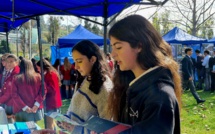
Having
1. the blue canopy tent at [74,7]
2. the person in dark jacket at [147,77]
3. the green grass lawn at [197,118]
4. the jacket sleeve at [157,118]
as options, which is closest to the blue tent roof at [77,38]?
the green grass lawn at [197,118]

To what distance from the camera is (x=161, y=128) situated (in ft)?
3.33

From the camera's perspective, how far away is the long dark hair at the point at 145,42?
1.19 metres

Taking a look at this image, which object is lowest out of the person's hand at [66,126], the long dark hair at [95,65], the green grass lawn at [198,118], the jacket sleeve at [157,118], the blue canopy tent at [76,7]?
the green grass lawn at [198,118]

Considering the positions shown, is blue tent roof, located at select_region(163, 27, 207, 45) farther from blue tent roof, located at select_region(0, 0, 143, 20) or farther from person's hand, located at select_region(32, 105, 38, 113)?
person's hand, located at select_region(32, 105, 38, 113)

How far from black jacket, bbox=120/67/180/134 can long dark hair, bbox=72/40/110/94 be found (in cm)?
84

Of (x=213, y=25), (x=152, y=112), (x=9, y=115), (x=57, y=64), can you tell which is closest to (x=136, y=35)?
(x=152, y=112)

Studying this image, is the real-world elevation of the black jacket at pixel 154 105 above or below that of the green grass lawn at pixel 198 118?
above

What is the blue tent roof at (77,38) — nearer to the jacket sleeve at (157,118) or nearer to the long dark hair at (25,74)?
the long dark hair at (25,74)

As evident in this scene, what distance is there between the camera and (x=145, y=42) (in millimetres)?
1190

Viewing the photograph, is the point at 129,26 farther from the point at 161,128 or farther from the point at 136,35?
the point at 161,128

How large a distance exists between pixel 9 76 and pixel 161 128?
3310mm

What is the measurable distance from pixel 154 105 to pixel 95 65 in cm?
114

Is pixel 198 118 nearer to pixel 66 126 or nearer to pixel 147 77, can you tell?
pixel 66 126

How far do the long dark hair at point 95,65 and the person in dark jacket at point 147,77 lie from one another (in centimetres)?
70
